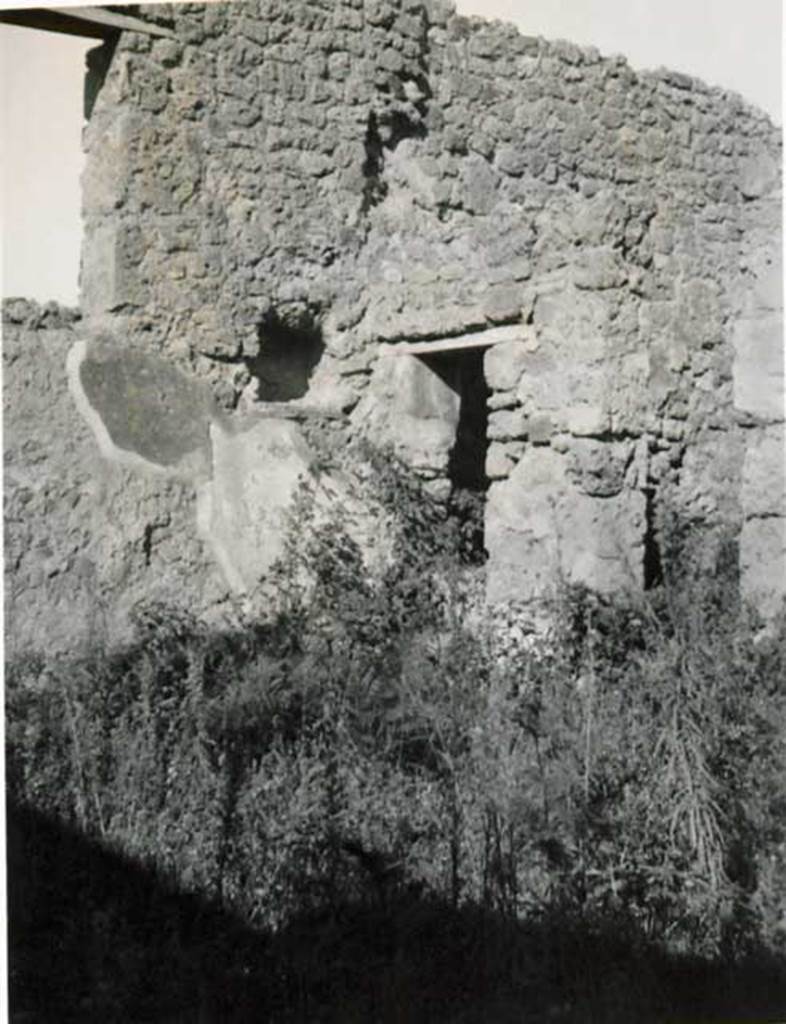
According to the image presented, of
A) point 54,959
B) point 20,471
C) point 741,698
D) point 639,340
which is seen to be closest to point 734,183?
point 639,340

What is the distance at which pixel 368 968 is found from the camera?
4195mm

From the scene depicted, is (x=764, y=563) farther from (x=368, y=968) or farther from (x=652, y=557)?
(x=368, y=968)

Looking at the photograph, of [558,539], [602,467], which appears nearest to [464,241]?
[602,467]

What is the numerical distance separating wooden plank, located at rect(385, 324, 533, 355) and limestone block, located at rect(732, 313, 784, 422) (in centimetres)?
57

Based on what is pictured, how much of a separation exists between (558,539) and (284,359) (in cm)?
92

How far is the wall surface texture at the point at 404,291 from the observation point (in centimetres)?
437

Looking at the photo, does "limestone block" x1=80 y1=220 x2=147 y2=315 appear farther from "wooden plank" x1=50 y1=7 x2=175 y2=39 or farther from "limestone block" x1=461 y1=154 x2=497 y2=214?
"limestone block" x1=461 y1=154 x2=497 y2=214

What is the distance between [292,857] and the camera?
4.23 meters

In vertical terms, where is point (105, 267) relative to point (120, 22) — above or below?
below

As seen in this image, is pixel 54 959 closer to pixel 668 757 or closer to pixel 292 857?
pixel 292 857

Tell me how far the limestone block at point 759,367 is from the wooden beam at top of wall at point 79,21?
1.73 meters

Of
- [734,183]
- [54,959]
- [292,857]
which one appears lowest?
[54,959]

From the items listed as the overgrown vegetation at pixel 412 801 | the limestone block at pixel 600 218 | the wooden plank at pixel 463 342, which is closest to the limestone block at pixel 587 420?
the wooden plank at pixel 463 342

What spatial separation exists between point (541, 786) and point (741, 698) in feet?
1.81
